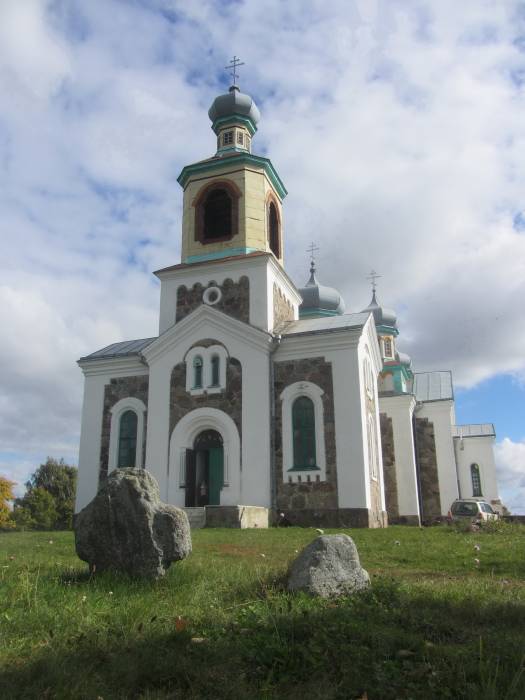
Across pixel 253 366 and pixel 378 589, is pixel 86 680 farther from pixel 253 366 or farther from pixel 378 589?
pixel 253 366

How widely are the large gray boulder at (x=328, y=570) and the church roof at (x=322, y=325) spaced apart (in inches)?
502

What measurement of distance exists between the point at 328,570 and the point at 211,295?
611 inches

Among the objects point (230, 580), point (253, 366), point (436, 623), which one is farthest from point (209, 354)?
point (436, 623)

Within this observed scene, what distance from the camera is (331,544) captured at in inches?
228

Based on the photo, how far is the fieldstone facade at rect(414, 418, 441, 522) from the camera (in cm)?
2661

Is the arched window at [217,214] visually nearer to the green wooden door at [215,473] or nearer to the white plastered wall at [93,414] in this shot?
the white plastered wall at [93,414]

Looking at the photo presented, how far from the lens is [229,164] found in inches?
864

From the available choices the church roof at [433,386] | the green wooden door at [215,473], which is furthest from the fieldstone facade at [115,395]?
the church roof at [433,386]

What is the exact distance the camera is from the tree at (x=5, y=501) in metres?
42.7

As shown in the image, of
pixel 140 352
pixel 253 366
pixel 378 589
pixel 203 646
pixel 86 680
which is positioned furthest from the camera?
pixel 140 352

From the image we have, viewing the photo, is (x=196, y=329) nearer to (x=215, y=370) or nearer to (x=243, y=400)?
(x=215, y=370)

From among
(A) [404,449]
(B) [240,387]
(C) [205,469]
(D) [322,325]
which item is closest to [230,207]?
(D) [322,325]

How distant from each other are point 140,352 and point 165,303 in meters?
1.98

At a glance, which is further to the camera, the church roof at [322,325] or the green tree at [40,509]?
the green tree at [40,509]
